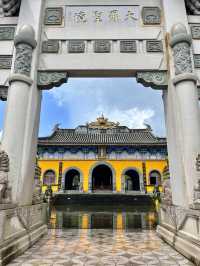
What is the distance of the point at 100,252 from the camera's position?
4098 mm

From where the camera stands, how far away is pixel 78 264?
11.1ft

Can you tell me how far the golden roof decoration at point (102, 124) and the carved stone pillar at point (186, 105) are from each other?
73.1ft

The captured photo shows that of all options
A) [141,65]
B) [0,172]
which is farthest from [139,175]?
[0,172]

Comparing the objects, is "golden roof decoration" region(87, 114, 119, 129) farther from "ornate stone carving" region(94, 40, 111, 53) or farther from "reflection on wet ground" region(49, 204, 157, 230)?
"ornate stone carving" region(94, 40, 111, 53)

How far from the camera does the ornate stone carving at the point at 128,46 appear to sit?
5805 millimetres

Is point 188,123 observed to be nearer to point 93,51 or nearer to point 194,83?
point 194,83

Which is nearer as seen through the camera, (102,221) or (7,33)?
(7,33)

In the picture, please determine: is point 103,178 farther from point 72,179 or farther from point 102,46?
point 102,46

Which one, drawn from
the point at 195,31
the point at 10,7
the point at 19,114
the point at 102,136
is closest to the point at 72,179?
the point at 102,136

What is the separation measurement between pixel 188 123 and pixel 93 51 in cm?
291

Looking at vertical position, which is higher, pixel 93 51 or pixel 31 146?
pixel 93 51

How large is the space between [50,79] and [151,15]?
324 cm

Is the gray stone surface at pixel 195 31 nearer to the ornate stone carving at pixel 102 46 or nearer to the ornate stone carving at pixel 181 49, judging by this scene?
the ornate stone carving at pixel 181 49

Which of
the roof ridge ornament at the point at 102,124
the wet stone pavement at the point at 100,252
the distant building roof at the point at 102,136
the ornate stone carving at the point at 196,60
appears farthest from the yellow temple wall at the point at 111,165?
the ornate stone carving at the point at 196,60
